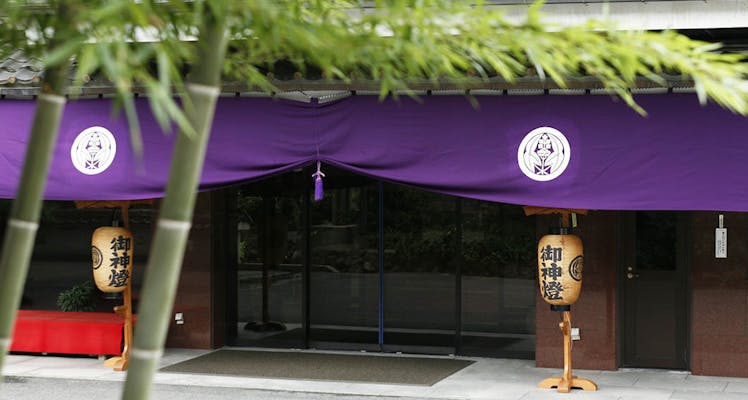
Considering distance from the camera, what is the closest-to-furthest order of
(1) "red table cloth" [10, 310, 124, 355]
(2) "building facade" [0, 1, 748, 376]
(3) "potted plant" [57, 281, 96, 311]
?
(2) "building facade" [0, 1, 748, 376], (1) "red table cloth" [10, 310, 124, 355], (3) "potted plant" [57, 281, 96, 311]

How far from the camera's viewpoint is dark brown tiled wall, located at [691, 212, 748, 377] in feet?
39.1

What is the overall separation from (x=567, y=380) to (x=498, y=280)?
7.59 feet

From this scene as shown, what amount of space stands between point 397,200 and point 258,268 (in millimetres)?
2265

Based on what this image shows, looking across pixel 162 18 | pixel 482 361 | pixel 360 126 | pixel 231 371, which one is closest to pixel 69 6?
pixel 162 18

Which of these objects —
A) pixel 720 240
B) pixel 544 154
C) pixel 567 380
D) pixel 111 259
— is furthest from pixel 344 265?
pixel 720 240

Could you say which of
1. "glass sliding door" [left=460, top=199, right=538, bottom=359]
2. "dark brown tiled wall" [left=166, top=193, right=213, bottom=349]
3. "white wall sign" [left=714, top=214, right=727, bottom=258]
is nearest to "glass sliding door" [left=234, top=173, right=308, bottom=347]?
"dark brown tiled wall" [left=166, top=193, right=213, bottom=349]

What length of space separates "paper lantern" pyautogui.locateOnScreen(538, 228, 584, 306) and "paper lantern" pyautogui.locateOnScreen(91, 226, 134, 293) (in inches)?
205

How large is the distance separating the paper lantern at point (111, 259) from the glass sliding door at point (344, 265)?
265cm

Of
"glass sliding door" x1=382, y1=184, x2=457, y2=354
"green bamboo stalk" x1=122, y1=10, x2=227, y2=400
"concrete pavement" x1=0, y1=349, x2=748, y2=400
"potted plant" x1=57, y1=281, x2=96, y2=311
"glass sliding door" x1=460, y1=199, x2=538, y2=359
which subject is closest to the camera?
"green bamboo stalk" x1=122, y1=10, x2=227, y2=400

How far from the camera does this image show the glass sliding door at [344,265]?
14.0m

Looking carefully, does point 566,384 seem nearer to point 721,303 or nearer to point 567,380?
point 567,380

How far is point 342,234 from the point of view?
46.3 ft

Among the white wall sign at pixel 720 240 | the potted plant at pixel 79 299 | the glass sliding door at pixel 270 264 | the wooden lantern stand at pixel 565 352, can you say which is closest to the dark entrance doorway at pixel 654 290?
the white wall sign at pixel 720 240

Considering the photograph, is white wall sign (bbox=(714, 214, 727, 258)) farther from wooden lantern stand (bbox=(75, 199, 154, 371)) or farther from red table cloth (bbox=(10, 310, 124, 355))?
red table cloth (bbox=(10, 310, 124, 355))
